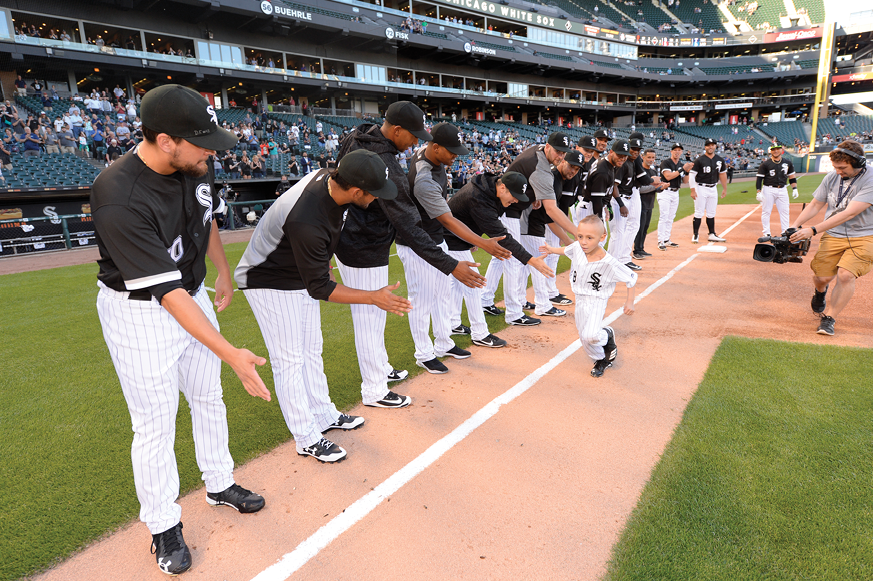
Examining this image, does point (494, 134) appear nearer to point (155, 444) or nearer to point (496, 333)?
point (496, 333)

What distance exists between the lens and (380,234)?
12.6 ft

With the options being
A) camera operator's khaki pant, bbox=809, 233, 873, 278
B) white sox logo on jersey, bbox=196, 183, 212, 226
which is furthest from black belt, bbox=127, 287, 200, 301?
camera operator's khaki pant, bbox=809, 233, 873, 278

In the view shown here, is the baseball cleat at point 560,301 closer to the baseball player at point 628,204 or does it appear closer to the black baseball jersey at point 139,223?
the baseball player at point 628,204

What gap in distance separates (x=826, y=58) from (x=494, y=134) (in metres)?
24.0

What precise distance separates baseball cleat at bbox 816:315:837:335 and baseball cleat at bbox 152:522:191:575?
21.9ft

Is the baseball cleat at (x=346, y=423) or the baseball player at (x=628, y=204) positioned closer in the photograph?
the baseball cleat at (x=346, y=423)

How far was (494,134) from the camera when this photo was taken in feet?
137

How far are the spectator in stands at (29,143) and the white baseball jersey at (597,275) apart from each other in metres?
20.8

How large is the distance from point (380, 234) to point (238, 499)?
6.97 feet

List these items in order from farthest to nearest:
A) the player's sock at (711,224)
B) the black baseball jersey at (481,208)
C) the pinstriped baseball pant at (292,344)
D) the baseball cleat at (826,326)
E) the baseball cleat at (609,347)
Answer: the player's sock at (711,224), the baseball cleat at (826,326), the black baseball jersey at (481,208), the baseball cleat at (609,347), the pinstriped baseball pant at (292,344)

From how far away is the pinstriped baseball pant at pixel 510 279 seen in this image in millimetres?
6121

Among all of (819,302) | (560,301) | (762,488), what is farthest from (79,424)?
(819,302)

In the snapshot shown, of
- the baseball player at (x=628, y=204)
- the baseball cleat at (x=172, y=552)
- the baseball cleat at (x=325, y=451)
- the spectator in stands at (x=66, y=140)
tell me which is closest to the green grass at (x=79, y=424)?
the baseball cleat at (x=325, y=451)

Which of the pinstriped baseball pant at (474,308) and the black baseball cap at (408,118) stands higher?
the black baseball cap at (408,118)
